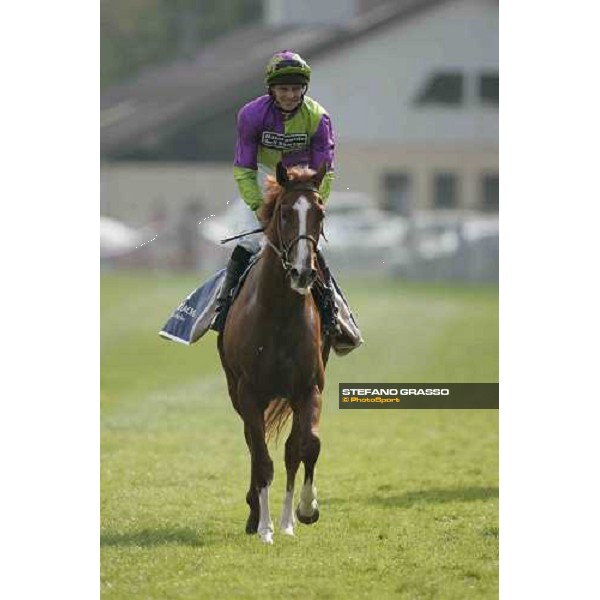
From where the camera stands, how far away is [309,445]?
7.44 meters

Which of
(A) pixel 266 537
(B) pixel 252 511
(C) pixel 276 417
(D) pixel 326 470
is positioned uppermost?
(C) pixel 276 417

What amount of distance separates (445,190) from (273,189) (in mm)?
4338

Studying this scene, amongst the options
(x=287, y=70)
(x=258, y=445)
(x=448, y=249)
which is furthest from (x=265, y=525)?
(x=448, y=249)

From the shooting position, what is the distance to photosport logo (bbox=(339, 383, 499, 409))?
9.44 m

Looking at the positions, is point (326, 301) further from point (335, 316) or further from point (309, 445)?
point (309, 445)

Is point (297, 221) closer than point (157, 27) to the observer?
Yes

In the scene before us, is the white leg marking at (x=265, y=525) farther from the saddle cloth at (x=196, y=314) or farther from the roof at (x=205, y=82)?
the roof at (x=205, y=82)

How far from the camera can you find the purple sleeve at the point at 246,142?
770 cm

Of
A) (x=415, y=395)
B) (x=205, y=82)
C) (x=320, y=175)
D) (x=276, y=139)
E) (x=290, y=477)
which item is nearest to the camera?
(x=320, y=175)

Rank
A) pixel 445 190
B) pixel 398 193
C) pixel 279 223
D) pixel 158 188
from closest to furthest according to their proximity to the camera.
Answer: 1. pixel 279 223
2. pixel 158 188
3. pixel 445 190
4. pixel 398 193

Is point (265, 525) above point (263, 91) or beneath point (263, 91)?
beneath

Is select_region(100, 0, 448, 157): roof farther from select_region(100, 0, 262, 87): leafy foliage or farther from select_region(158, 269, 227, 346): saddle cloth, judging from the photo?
select_region(158, 269, 227, 346): saddle cloth

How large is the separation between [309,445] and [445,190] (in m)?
4.47
